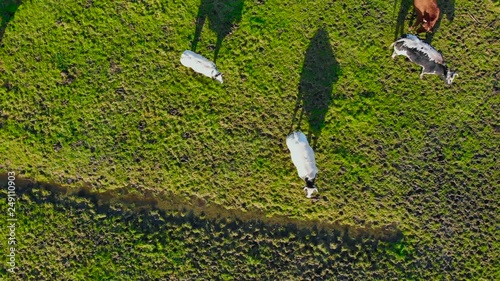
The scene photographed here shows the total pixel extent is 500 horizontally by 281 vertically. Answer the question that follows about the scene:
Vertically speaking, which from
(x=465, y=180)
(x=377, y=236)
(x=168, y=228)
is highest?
(x=465, y=180)

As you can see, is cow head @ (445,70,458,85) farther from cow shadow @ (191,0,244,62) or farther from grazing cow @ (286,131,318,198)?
cow shadow @ (191,0,244,62)

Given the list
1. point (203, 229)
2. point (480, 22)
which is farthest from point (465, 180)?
point (203, 229)

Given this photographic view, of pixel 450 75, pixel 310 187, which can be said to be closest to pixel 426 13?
pixel 450 75

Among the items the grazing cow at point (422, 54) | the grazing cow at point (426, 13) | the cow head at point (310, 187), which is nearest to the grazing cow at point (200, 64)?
the cow head at point (310, 187)

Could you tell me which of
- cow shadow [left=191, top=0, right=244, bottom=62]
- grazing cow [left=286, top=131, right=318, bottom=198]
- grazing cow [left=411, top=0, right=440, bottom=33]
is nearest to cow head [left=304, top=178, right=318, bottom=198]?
grazing cow [left=286, top=131, right=318, bottom=198]

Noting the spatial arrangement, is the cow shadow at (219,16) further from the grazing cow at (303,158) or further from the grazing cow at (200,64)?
the grazing cow at (303,158)

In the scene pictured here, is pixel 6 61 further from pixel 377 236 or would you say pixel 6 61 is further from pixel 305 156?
pixel 377 236
